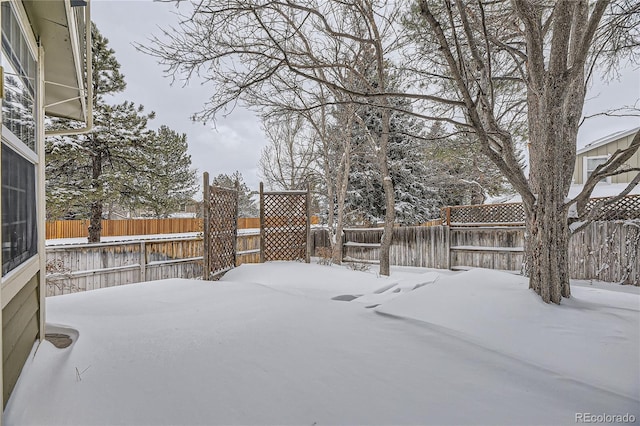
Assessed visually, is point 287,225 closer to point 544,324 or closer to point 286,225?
point 286,225

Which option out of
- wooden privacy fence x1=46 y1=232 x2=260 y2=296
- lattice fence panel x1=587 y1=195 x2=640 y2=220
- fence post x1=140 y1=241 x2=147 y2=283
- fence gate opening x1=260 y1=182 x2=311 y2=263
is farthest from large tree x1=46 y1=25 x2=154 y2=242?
lattice fence panel x1=587 y1=195 x2=640 y2=220

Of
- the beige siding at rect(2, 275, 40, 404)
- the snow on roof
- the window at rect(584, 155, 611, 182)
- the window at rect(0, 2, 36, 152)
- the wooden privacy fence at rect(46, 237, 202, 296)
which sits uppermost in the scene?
the snow on roof

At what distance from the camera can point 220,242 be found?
516cm

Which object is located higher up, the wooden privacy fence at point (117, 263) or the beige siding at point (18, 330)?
the beige siding at point (18, 330)

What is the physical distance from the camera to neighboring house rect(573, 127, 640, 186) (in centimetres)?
910

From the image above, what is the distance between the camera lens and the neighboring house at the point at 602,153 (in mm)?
9101

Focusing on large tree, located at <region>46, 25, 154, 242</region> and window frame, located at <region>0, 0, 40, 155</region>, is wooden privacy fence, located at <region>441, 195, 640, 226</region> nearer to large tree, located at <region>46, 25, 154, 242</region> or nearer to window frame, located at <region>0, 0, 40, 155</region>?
window frame, located at <region>0, 0, 40, 155</region>

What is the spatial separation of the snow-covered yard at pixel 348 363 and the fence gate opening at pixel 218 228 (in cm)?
219

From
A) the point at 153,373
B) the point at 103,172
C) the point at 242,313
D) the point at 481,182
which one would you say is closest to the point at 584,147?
the point at 481,182

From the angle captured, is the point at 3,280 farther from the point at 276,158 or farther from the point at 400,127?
the point at 276,158

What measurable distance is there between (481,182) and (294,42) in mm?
8361

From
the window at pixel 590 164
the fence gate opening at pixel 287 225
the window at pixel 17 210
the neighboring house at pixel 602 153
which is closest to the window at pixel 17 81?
the window at pixel 17 210

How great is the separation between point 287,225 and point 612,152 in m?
10.7

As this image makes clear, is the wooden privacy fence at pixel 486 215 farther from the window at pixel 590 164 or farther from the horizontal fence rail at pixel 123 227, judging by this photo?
the horizontal fence rail at pixel 123 227
